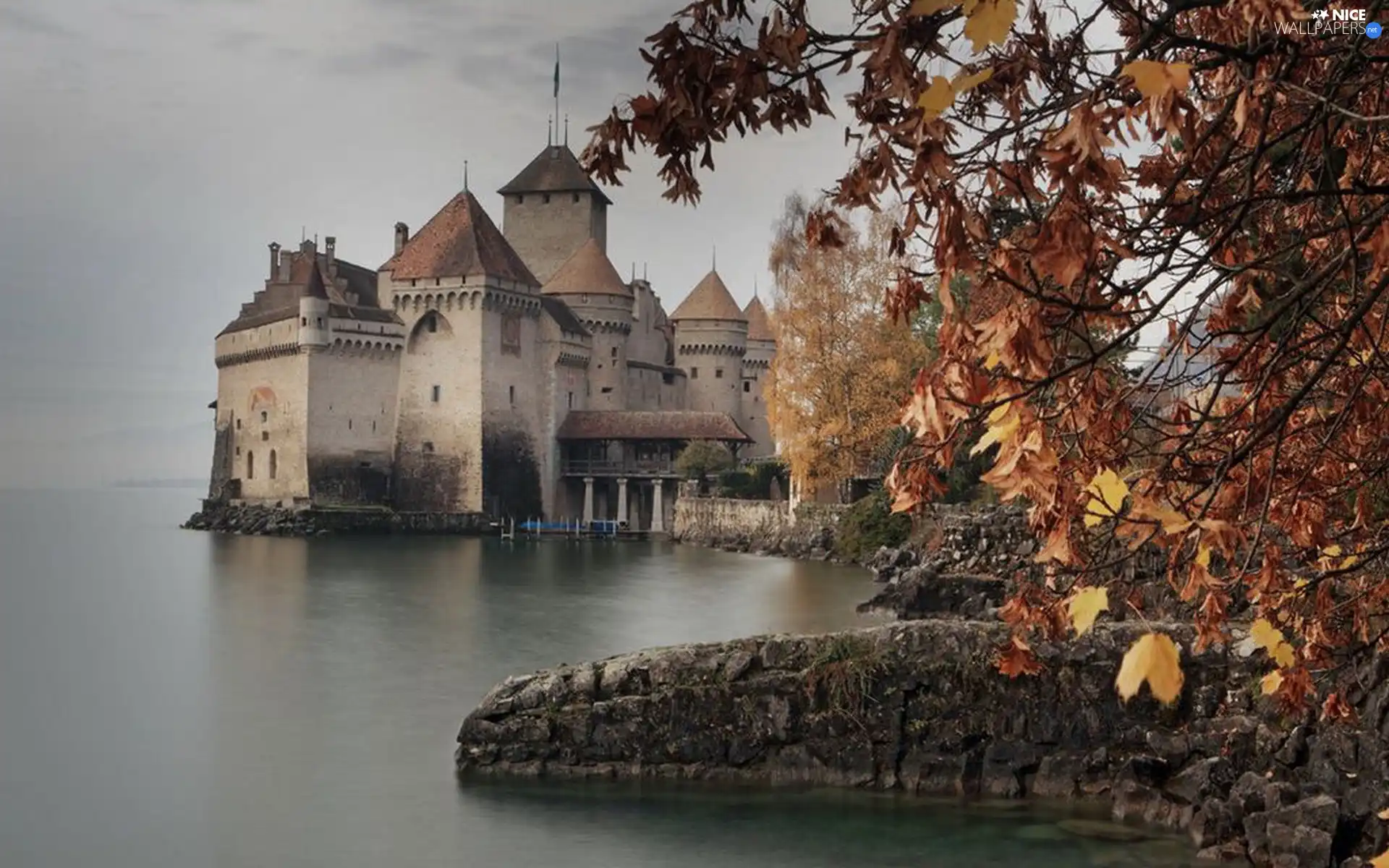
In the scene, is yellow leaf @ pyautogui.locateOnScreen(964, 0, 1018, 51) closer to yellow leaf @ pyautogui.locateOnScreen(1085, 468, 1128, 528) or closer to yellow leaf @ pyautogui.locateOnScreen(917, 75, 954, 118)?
yellow leaf @ pyautogui.locateOnScreen(917, 75, 954, 118)

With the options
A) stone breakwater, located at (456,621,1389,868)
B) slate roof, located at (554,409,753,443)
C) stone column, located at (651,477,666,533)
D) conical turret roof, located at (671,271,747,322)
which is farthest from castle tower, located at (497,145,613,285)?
stone breakwater, located at (456,621,1389,868)

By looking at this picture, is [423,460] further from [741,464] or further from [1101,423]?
[1101,423]

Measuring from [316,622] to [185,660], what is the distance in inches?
146

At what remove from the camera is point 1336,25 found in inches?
140

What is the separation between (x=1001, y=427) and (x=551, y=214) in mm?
63327

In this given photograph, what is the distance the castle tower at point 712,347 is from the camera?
6191 centimetres

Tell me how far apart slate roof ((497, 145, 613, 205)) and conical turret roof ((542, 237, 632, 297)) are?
483 centimetres

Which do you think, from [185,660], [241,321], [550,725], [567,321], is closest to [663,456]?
[567,321]

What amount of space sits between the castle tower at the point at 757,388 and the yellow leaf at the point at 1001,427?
58.8m

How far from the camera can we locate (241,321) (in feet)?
190

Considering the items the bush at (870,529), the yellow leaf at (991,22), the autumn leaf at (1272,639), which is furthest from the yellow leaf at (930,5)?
the bush at (870,529)

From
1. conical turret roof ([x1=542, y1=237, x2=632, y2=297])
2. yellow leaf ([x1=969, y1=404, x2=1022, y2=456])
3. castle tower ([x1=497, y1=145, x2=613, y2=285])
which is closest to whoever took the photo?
yellow leaf ([x1=969, y1=404, x2=1022, y2=456])

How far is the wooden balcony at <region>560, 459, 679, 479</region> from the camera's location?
54.0 metres

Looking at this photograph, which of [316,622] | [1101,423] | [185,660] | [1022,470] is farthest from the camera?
[316,622]
